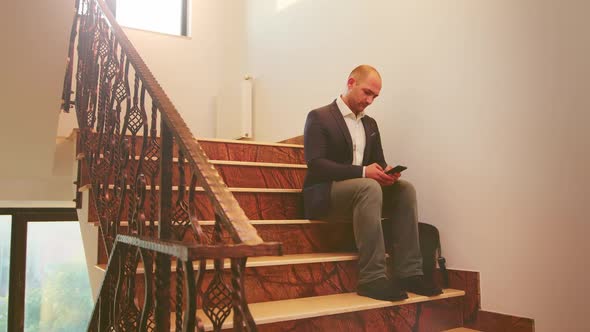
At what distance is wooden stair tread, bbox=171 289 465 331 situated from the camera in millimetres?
1903

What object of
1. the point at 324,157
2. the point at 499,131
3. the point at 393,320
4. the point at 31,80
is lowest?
the point at 393,320

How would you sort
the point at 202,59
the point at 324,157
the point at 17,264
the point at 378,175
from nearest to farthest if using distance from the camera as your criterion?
1. the point at 378,175
2. the point at 324,157
3. the point at 17,264
4. the point at 202,59

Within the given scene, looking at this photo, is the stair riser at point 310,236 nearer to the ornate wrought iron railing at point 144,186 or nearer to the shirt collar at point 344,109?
the ornate wrought iron railing at point 144,186

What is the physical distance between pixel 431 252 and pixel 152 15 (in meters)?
4.01

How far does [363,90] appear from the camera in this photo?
8.73ft

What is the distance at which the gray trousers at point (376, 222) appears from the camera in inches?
91.5

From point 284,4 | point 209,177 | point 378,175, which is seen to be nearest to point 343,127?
point 378,175

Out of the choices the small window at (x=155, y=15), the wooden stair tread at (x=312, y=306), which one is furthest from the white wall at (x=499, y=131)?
the small window at (x=155, y=15)

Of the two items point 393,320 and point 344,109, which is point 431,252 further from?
point 344,109

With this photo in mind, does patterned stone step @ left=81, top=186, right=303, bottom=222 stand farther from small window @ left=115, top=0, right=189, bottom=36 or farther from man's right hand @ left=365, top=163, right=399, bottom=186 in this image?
small window @ left=115, top=0, right=189, bottom=36

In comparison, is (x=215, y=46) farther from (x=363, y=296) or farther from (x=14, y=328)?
(x=363, y=296)

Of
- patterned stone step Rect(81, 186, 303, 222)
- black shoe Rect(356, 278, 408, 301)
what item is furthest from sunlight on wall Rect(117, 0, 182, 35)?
black shoe Rect(356, 278, 408, 301)

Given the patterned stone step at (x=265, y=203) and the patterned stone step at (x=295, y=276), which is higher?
the patterned stone step at (x=265, y=203)

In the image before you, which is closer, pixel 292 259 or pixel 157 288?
pixel 157 288
